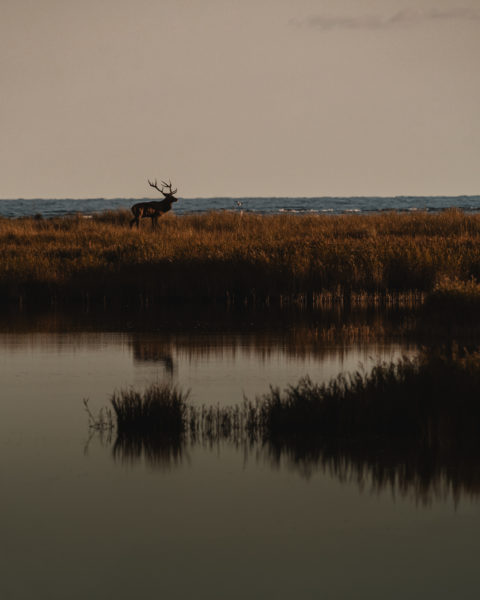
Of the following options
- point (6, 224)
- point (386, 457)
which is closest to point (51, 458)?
point (386, 457)

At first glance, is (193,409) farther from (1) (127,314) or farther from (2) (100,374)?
(1) (127,314)

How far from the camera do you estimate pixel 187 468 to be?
10914mm

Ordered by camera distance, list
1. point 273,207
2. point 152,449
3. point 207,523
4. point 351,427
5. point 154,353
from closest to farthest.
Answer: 1. point 207,523
2. point 152,449
3. point 351,427
4. point 154,353
5. point 273,207

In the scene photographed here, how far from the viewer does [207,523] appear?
9305 millimetres

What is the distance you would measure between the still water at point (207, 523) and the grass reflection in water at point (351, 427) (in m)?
0.17

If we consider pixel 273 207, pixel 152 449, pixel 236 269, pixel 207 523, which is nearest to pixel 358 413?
pixel 152 449

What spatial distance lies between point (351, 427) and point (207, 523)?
9.18 ft

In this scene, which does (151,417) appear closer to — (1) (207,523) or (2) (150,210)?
(1) (207,523)

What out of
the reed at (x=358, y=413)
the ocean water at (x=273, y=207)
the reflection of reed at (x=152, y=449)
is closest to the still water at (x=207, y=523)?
the reflection of reed at (x=152, y=449)

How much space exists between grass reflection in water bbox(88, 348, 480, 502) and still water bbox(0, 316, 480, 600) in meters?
0.17

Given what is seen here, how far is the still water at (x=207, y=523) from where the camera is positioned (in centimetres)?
800

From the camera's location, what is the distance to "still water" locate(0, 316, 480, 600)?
8000 mm

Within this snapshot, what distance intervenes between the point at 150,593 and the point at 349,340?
40.7ft

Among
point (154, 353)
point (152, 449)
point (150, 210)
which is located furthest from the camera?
point (150, 210)
